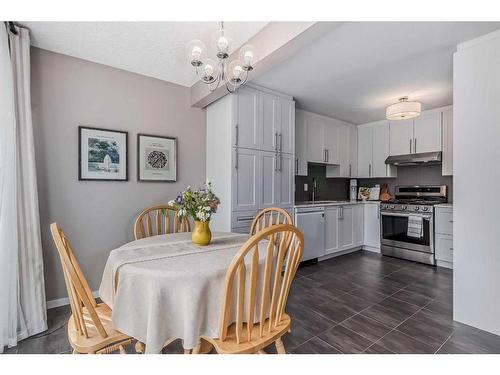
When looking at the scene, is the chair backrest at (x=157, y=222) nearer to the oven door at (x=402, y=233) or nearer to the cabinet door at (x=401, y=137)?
the oven door at (x=402, y=233)

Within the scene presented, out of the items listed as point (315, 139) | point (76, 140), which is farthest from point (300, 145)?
point (76, 140)

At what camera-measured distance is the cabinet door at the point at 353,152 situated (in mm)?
4773

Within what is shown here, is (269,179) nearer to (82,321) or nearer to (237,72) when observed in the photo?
(237,72)

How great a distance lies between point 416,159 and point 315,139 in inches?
61.0

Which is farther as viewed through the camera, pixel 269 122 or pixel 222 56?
pixel 269 122

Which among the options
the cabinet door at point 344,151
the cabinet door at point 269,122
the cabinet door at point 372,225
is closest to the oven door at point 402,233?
the cabinet door at point 372,225

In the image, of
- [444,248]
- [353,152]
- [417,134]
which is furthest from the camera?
[353,152]

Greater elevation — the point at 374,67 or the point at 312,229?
the point at 374,67

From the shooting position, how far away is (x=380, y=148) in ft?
14.8

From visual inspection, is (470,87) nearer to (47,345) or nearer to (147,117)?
(147,117)

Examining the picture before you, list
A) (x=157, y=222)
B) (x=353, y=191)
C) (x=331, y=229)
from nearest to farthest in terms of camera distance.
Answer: (x=157, y=222)
(x=331, y=229)
(x=353, y=191)

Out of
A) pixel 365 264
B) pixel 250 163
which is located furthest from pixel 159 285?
pixel 365 264

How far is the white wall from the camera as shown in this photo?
1.89 m
